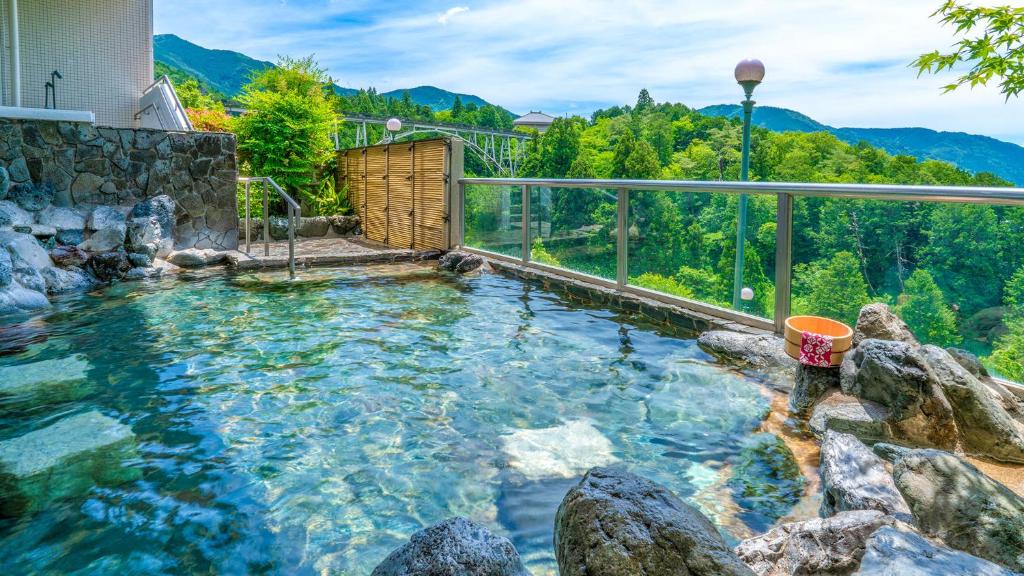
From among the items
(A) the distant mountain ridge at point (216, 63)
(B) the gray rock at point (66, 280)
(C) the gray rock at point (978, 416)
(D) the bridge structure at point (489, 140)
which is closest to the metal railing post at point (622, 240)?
(C) the gray rock at point (978, 416)

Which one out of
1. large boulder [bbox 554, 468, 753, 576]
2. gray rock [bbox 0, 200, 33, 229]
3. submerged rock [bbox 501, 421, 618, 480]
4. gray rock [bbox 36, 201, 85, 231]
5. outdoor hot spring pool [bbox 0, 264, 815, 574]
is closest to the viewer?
large boulder [bbox 554, 468, 753, 576]

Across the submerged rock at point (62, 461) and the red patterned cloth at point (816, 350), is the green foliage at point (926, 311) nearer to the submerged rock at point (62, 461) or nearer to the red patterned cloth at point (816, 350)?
the red patterned cloth at point (816, 350)

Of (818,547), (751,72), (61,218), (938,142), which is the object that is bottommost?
(818,547)

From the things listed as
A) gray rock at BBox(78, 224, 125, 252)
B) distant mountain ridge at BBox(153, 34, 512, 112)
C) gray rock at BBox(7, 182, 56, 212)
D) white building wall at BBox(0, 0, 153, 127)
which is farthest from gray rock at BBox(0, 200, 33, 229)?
distant mountain ridge at BBox(153, 34, 512, 112)

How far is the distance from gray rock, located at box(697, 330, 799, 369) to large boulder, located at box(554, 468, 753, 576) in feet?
9.16

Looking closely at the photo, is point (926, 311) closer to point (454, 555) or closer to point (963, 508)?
point (963, 508)

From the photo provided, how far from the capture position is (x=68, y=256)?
7773 mm

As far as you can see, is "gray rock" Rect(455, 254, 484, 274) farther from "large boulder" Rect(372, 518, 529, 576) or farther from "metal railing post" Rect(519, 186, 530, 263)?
"large boulder" Rect(372, 518, 529, 576)

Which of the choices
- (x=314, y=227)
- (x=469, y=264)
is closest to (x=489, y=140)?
(x=314, y=227)

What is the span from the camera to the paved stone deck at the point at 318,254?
9070 mm

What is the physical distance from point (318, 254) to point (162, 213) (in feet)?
7.12

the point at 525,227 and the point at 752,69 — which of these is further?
the point at 752,69

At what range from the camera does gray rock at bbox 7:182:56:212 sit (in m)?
8.17

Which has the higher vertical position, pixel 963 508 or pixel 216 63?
pixel 216 63
